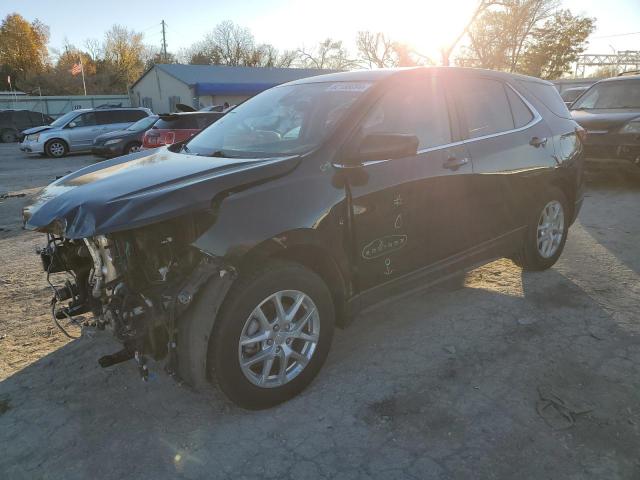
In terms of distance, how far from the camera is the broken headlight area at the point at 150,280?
8.24 feet

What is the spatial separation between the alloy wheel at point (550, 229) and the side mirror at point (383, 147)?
219cm

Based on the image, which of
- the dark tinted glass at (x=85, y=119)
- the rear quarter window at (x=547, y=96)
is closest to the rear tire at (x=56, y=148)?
the dark tinted glass at (x=85, y=119)

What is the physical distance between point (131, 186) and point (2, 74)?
77113 millimetres

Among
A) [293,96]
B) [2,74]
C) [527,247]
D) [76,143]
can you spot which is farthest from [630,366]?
[2,74]

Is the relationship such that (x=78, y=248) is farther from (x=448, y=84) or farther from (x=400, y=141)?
(x=448, y=84)

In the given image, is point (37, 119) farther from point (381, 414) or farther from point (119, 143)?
point (381, 414)

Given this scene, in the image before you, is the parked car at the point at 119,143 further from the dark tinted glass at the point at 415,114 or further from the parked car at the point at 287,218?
the dark tinted glass at the point at 415,114

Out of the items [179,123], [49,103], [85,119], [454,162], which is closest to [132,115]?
[85,119]

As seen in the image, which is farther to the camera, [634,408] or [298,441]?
[634,408]

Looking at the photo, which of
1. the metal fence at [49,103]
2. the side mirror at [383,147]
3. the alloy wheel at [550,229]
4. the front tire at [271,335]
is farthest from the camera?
the metal fence at [49,103]

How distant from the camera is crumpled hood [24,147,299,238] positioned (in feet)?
7.64

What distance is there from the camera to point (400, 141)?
2.95m

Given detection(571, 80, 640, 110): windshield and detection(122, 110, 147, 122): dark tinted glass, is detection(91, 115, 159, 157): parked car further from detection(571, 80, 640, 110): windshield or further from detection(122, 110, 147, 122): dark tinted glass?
detection(571, 80, 640, 110): windshield

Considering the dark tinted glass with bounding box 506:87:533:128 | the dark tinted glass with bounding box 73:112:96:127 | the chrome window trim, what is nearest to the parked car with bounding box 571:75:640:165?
the chrome window trim
